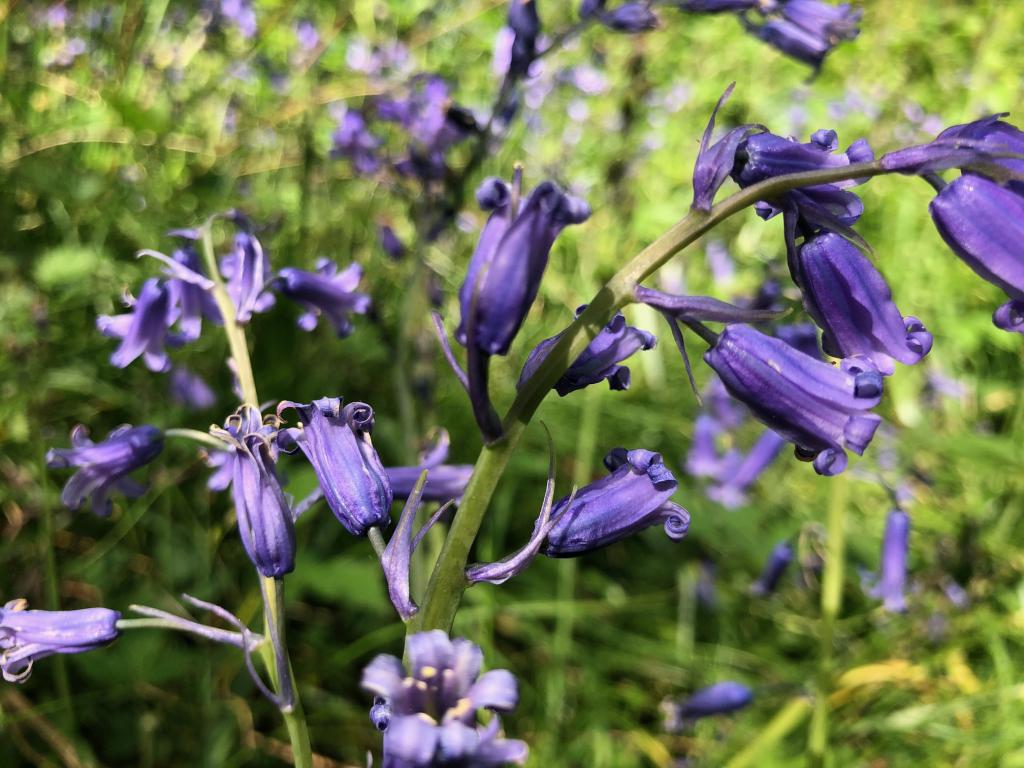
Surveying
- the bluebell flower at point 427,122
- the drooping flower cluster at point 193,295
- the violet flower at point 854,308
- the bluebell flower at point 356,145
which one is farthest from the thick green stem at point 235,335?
the bluebell flower at point 356,145

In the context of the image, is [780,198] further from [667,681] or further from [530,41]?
[667,681]

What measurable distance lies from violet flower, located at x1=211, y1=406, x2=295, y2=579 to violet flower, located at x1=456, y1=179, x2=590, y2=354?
0.30 m

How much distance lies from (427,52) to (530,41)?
146 inches

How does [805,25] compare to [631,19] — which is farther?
[631,19]

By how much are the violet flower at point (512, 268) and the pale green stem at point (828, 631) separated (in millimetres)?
1308

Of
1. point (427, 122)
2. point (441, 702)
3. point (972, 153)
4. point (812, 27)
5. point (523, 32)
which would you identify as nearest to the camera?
point (441, 702)

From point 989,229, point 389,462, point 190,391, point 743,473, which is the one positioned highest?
A: point 989,229

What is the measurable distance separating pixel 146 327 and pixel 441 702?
1.04 meters

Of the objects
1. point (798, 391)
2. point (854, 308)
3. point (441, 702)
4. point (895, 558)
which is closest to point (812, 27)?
point (895, 558)

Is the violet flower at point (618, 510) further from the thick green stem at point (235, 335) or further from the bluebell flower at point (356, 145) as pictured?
the bluebell flower at point (356, 145)

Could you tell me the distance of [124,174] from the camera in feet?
13.8

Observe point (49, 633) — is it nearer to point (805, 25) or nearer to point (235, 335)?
point (235, 335)

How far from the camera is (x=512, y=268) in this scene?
3.05 ft

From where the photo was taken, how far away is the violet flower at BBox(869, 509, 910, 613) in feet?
8.13
